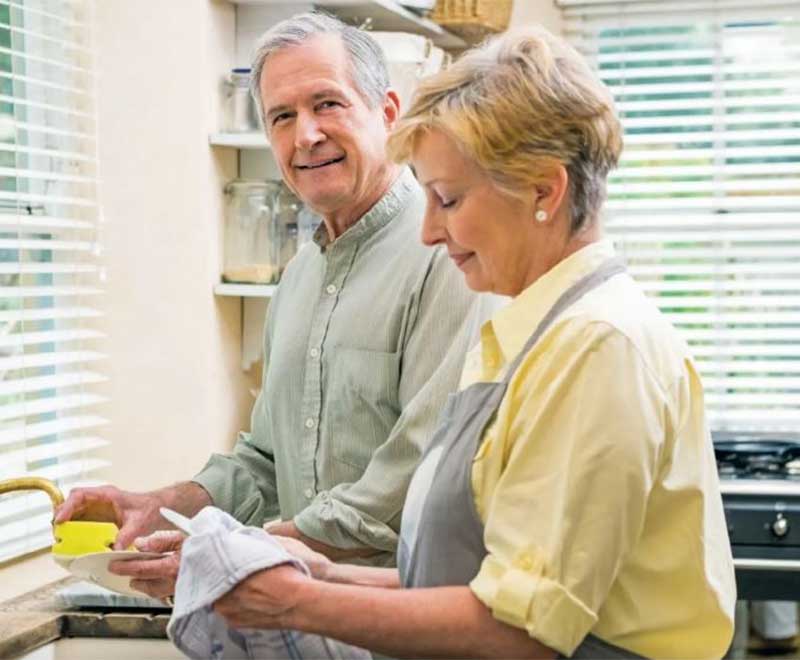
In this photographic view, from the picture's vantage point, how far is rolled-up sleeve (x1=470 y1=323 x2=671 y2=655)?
46.9 inches

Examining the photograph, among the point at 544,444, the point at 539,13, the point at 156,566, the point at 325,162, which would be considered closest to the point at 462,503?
the point at 544,444

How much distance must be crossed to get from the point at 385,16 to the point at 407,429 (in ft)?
4.93

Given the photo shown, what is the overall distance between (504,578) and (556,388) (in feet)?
0.56

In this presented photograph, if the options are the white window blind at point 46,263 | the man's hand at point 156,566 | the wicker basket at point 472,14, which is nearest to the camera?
the man's hand at point 156,566

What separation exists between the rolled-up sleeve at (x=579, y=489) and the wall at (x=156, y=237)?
162cm

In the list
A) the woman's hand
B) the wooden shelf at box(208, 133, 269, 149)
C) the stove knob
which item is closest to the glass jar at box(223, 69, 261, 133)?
the wooden shelf at box(208, 133, 269, 149)

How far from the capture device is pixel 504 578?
3.97 ft

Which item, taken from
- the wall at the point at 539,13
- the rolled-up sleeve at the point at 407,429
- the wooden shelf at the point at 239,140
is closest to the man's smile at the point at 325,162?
the rolled-up sleeve at the point at 407,429

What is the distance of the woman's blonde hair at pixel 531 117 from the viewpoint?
127 cm

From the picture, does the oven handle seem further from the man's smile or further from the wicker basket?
the man's smile

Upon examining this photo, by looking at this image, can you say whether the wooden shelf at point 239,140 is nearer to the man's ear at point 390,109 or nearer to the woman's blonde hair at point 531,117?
the man's ear at point 390,109

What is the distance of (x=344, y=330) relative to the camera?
1872 millimetres

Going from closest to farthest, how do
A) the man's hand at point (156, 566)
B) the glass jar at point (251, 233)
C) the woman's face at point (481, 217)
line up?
the woman's face at point (481, 217), the man's hand at point (156, 566), the glass jar at point (251, 233)

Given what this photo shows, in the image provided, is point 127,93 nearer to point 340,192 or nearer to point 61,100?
point 61,100
